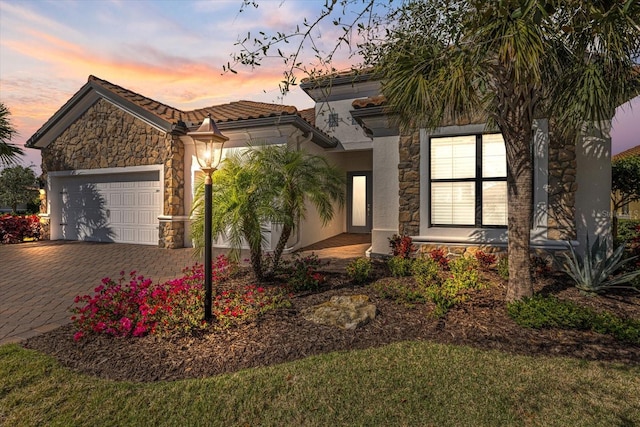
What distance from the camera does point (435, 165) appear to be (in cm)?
727

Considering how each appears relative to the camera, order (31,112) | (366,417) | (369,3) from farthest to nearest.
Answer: (31,112) → (369,3) → (366,417)

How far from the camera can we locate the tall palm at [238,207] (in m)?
4.81

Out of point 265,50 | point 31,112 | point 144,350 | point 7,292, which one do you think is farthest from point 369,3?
point 31,112

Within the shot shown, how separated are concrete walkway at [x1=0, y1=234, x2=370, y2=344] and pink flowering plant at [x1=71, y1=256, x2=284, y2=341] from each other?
525 millimetres

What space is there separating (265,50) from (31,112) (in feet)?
40.5

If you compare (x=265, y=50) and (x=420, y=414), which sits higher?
(x=265, y=50)

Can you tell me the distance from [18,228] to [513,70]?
51.1ft

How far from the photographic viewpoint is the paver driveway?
420cm

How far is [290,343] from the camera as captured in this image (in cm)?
341

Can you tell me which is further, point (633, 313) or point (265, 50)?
point (633, 313)

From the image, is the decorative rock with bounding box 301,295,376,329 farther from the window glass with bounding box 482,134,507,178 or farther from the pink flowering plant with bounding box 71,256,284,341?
the window glass with bounding box 482,134,507,178

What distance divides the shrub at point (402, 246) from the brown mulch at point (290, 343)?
2592mm

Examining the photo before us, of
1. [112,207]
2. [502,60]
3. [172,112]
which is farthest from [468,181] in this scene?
[112,207]

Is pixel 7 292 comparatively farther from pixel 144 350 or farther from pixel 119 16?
pixel 119 16
